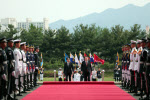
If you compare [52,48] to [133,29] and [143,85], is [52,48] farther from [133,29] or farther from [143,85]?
[143,85]

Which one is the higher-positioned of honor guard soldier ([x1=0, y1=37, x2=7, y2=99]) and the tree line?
the tree line

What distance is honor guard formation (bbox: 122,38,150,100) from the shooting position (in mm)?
11008

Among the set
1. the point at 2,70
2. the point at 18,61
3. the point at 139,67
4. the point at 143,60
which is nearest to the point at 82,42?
the point at 18,61

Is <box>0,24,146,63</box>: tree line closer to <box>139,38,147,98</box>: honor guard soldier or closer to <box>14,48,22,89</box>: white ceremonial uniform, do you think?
<box>14,48,22,89</box>: white ceremonial uniform

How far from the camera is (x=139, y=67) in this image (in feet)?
40.4

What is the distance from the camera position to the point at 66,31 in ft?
207

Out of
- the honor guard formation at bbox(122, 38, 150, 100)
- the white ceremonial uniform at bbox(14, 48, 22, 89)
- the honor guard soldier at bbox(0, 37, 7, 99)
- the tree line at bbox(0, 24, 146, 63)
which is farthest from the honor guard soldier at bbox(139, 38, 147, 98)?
the tree line at bbox(0, 24, 146, 63)

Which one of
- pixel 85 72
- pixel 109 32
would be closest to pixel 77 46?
pixel 109 32

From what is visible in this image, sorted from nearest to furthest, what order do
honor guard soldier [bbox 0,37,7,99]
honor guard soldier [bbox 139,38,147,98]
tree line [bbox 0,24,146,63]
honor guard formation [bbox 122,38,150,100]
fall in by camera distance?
honor guard soldier [bbox 0,37,7,99] → honor guard formation [bbox 122,38,150,100] → honor guard soldier [bbox 139,38,147,98] → tree line [bbox 0,24,146,63]

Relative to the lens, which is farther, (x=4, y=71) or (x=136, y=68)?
(x=136, y=68)

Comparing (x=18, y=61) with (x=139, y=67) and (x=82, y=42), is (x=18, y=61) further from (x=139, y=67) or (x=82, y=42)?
(x=82, y=42)

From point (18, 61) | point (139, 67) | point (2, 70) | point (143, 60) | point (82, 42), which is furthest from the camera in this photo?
point (82, 42)

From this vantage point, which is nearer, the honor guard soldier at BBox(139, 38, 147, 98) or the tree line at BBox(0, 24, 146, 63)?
the honor guard soldier at BBox(139, 38, 147, 98)

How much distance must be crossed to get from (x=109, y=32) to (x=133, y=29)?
4960 mm
